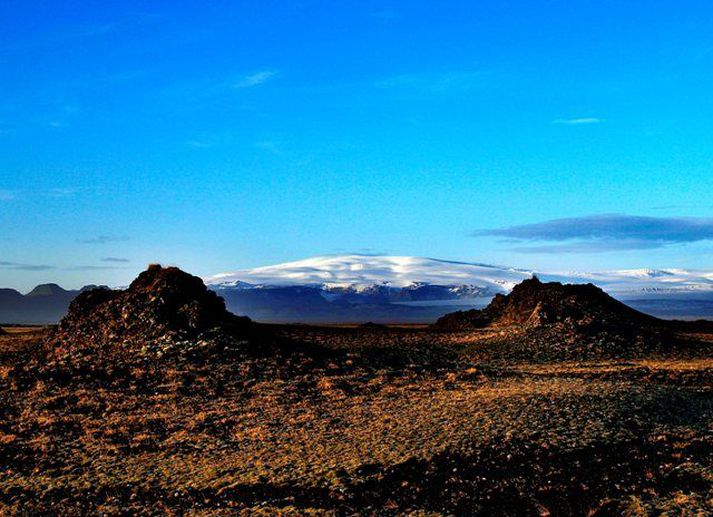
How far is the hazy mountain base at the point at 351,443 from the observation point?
12.2 metres

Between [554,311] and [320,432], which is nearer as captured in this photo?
[320,432]

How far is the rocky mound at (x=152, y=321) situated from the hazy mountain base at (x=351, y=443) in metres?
Answer: 3.70

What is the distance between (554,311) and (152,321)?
24257 millimetres

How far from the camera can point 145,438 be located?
55.7 ft

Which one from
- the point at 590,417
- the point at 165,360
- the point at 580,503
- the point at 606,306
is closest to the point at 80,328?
the point at 165,360

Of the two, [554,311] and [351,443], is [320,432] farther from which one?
[554,311]

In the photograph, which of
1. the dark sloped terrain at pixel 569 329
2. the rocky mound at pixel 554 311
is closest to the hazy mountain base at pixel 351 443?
the dark sloped terrain at pixel 569 329

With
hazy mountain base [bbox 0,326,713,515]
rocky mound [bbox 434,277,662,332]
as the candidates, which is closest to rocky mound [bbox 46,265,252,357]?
hazy mountain base [bbox 0,326,713,515]

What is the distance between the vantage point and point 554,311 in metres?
43.2

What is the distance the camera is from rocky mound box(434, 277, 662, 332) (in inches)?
1654

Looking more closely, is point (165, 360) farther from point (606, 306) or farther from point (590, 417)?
point (606, 306)

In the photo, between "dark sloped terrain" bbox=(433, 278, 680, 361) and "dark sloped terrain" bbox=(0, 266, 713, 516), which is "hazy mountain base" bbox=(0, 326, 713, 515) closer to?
"dark sloped terrain" bbox=(0, 266, 713, 516)

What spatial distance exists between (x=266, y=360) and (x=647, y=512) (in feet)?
56.8

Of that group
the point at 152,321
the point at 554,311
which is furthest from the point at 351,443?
the point at 554,311
